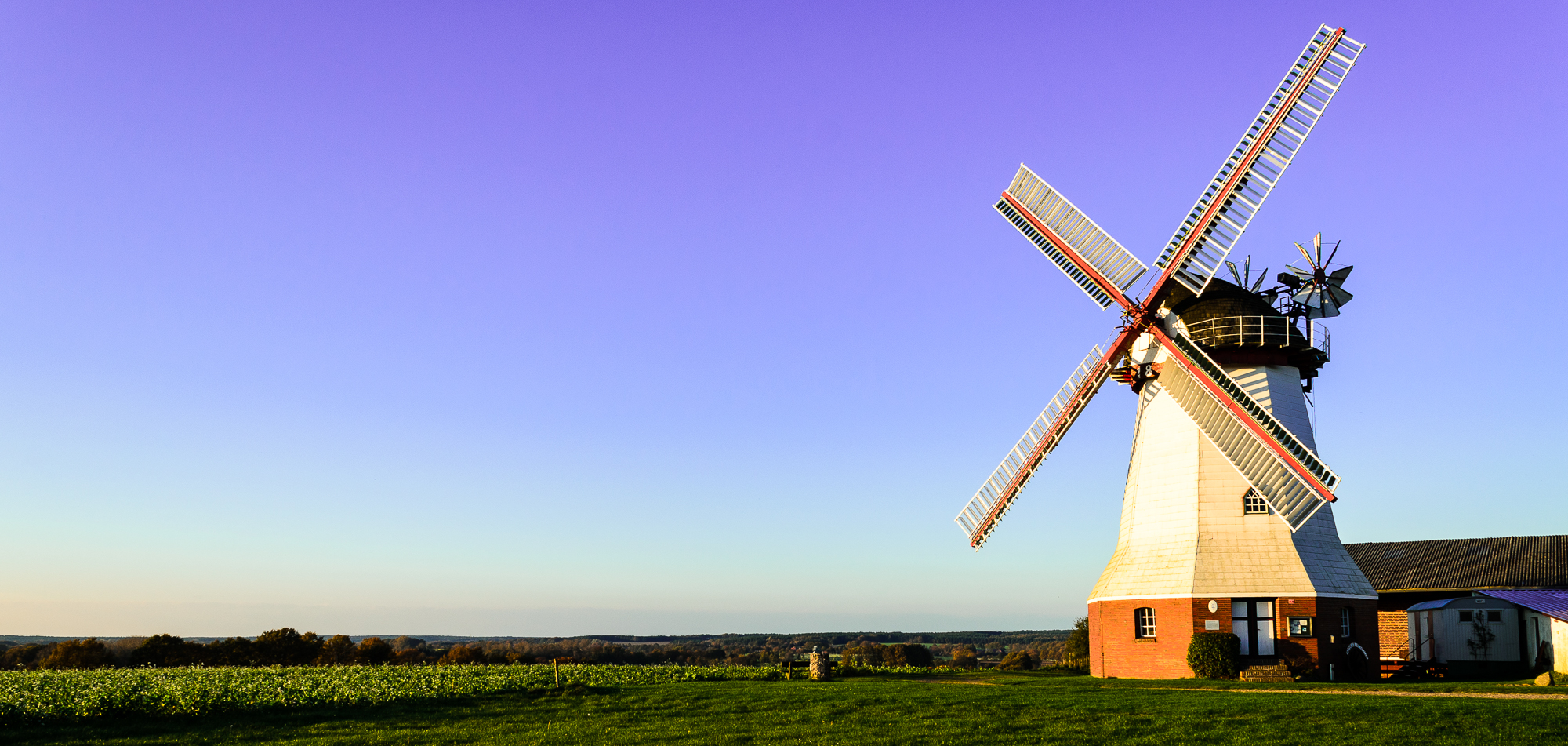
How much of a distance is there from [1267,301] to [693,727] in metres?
24.3

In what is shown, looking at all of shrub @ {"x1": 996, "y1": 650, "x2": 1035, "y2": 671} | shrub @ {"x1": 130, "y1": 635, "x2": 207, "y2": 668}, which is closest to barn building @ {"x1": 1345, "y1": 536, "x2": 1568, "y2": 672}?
shrub @ {"x1": 996, "y1": 650, "x2": 1035, "y2": 671}

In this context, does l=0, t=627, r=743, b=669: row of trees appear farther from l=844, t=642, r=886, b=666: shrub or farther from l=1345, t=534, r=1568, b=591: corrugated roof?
l=1345, t=534, r=1568, b=591: corrugated roof

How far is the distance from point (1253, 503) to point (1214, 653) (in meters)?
4.85

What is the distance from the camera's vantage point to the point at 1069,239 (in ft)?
115

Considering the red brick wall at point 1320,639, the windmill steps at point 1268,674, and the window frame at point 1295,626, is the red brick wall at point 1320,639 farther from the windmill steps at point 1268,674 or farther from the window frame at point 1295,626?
the windmill steps at point 1268,674

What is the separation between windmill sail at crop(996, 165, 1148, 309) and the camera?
33.8m

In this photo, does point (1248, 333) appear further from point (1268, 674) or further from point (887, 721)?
point (887, 721)

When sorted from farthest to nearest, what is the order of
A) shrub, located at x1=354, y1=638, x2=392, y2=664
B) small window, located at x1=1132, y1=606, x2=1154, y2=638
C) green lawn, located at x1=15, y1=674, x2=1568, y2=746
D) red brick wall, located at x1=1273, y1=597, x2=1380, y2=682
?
shrub, located at x1=354, y1=638, x2=392, y2=664 → small window, located at x1=1132, y1=606, x2=1154, y2=638 → red brick wall, located at x1=1273, y1=597, x2=1380, y2=682 → green lawn, located at x1=15, y1=674, x2=1568, y2=746

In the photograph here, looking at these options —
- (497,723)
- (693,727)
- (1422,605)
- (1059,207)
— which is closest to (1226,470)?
(1059,207)

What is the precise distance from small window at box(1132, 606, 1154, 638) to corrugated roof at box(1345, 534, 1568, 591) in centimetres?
1622

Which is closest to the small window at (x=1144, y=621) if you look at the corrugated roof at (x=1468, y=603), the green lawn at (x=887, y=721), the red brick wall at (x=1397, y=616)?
the green lawn at (x=887, y=721)

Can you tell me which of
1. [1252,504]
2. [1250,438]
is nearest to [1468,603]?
[1252,504]

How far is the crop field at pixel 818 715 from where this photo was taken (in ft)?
59.0

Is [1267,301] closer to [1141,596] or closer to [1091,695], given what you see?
[1141,596]
